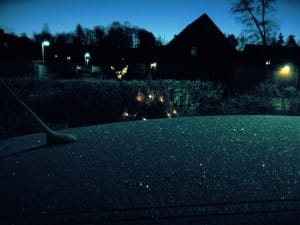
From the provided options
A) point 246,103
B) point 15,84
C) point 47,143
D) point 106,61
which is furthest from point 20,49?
point 47,143

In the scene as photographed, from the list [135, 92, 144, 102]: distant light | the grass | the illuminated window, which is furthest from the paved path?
the illuminated window

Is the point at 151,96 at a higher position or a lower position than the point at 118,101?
higher

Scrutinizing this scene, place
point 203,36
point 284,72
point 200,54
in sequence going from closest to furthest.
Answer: point 203,36, point 200,54, point 284,72

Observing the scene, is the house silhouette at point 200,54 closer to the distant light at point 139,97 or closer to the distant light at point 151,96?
the distant light at point 151,96

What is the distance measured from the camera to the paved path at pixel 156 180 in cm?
110

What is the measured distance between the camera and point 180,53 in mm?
24391

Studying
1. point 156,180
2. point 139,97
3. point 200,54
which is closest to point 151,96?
point 139,97

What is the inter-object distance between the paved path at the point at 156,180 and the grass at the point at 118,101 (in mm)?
6841

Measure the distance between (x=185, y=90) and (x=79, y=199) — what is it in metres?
8.39

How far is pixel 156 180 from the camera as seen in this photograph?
51.8 inches

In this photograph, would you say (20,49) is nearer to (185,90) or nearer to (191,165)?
(185,90)

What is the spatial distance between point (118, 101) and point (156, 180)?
7.70m

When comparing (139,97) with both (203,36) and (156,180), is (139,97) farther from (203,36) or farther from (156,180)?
(203,36)

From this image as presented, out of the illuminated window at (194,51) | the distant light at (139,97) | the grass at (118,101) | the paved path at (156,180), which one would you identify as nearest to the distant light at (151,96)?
the grass at (118,101)
